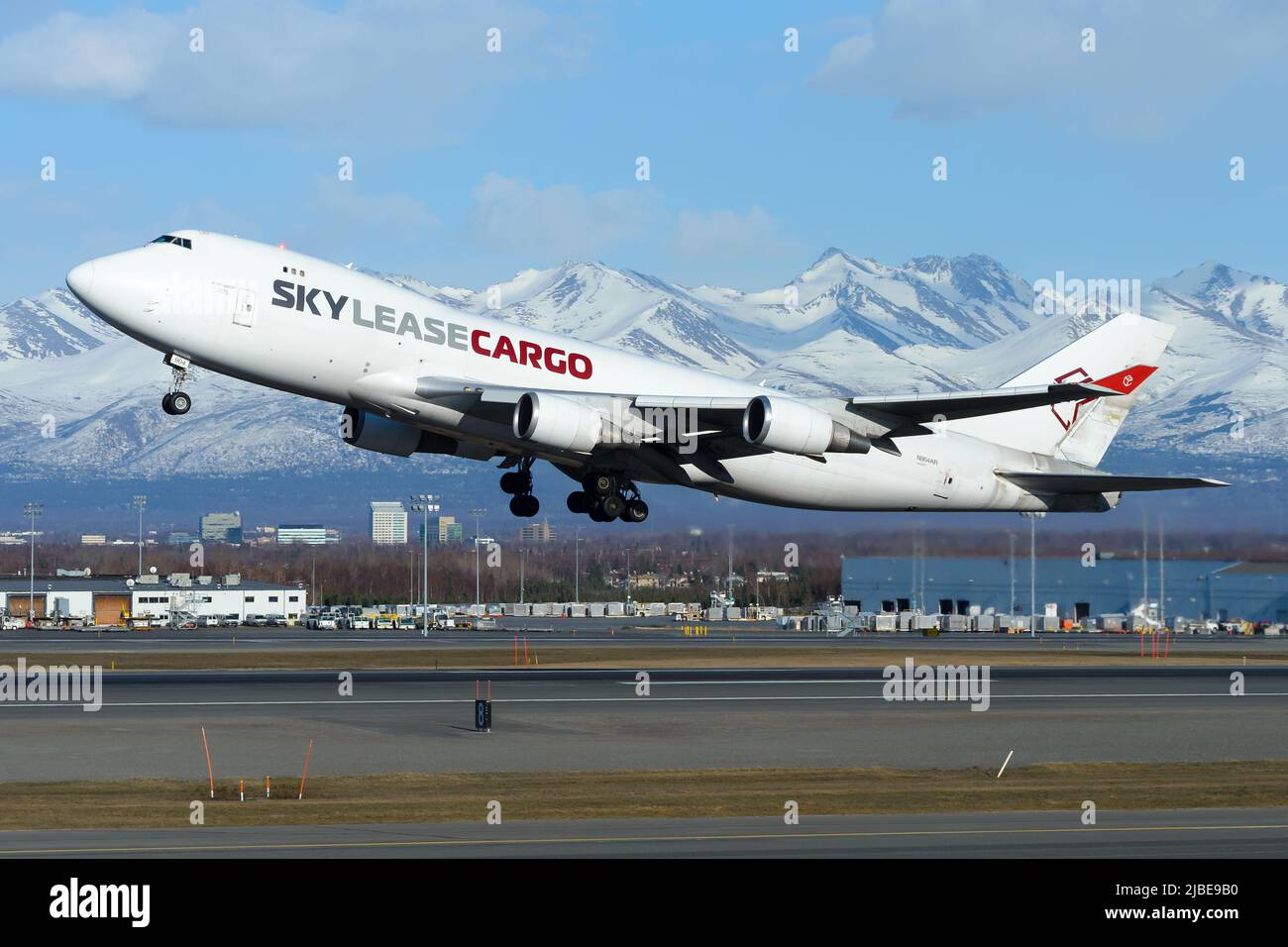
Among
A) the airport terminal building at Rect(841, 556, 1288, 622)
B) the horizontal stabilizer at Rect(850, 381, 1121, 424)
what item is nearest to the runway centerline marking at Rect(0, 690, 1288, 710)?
the horizontal stabilizer at Rect(850, 381, 1121, 424)

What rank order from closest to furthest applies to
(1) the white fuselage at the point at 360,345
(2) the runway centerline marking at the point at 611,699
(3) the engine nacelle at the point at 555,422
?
(1) the white fuselage at the point at 360,345
(3) the engine nacelle at the point at 555,422
(2) the runway centerline marking at the point at 611,699

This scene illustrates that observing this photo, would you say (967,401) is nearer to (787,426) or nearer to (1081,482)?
(787,426)

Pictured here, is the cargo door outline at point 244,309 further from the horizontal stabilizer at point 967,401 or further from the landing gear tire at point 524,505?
the horizontal stabilizer at point 967,401

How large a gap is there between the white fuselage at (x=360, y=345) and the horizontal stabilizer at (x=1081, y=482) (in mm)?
4939

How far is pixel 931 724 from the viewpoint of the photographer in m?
43.0

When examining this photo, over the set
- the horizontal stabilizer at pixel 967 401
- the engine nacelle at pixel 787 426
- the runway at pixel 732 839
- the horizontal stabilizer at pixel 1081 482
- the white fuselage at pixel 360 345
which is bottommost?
the runway at pixel 732 839

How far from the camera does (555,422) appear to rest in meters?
38.9

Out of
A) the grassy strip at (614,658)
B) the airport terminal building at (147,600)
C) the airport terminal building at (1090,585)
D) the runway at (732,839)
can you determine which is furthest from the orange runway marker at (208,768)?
the airport terminal building at (147,600)

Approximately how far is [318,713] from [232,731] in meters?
4.46

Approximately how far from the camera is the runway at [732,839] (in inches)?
879

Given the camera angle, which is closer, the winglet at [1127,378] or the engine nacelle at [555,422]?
the engine nacelle at [555,422]

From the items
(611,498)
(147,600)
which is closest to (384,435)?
(611,498)
